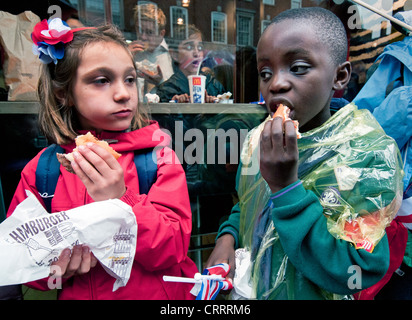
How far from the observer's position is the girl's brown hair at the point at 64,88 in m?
1.19

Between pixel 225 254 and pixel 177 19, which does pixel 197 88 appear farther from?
pixel 225 254

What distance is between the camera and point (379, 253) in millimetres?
886

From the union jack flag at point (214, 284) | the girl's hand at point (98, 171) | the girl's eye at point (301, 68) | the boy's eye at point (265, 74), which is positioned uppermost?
the girl's eye at point (301, 68)

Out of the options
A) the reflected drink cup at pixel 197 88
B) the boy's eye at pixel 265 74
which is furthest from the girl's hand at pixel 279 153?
the reflected drink cup at pixel 197 88

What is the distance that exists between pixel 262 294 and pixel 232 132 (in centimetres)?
179

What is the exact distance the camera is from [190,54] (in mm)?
3303

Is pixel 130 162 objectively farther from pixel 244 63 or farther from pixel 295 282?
pixel 244 63

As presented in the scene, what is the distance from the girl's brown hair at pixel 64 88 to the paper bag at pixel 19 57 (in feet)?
3.02

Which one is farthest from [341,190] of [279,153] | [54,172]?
[54,172]

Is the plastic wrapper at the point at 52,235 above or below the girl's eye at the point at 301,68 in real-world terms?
below

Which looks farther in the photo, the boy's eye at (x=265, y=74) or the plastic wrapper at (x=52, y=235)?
the boy's eye at (x=265, y=74)

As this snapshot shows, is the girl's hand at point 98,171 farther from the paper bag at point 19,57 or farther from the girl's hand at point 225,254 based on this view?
the paper bag at point 19,57

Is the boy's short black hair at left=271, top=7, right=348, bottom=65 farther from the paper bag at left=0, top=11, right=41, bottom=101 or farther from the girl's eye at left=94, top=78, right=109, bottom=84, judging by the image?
the paper bag at left=0, top=11, right=41, bottom=101

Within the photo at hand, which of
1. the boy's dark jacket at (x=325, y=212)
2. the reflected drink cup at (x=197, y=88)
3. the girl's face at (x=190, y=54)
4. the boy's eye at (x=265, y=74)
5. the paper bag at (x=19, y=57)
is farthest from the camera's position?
the girl's face at (x=190, y=54)
